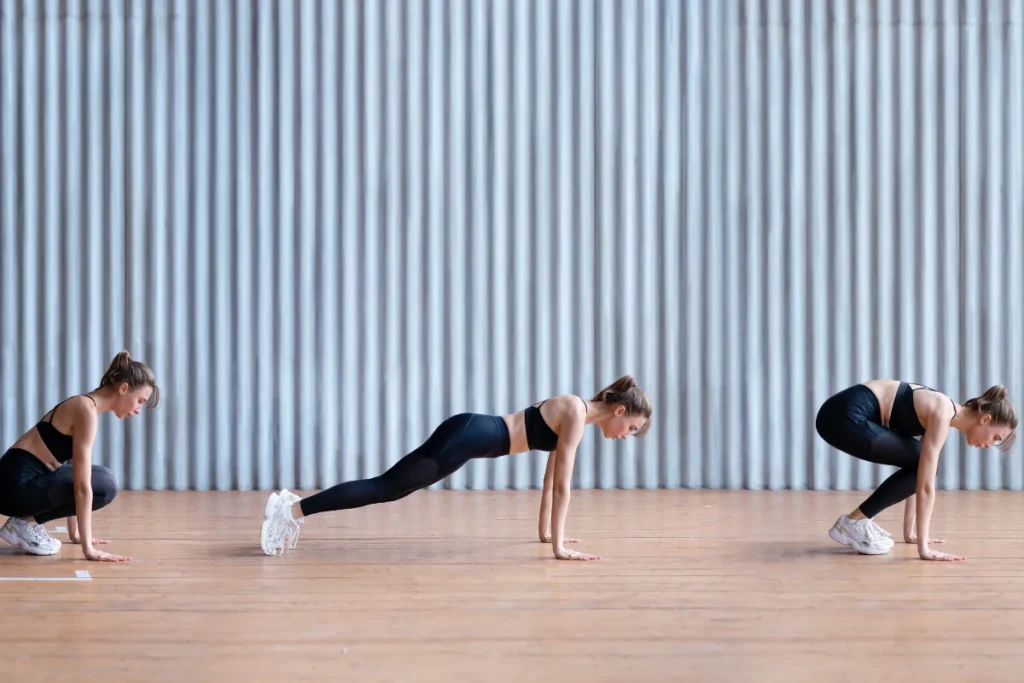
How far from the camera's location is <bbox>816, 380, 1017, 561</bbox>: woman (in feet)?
10.9

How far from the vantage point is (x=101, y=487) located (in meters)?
3.45

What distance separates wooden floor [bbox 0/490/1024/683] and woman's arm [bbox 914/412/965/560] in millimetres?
71

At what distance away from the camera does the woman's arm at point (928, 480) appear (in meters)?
3.29

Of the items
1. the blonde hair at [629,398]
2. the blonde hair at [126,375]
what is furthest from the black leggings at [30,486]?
the blonde hair at [629,398]

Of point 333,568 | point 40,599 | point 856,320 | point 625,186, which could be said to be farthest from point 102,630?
point 856,320

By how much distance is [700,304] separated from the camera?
528 cm

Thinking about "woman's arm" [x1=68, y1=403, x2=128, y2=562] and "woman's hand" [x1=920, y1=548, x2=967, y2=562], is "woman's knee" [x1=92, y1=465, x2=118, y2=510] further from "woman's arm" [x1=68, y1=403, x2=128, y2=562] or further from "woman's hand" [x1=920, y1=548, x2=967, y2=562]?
"woman's hand" [x1=920, y1=548, x2=967, y2=562]

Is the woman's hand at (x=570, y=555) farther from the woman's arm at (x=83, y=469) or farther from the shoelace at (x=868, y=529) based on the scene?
the woman's arm at (x=83, y=469)

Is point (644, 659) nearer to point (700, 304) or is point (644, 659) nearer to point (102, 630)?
point (102, 630)

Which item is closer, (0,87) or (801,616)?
(801,616)

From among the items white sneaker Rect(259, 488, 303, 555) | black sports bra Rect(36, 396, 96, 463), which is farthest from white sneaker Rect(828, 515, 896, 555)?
black sports bra Rect(36, 396, 96, 463)

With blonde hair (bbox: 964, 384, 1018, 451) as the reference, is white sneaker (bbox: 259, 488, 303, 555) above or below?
below

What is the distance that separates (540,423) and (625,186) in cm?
215

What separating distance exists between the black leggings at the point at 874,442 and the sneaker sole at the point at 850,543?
11cm
